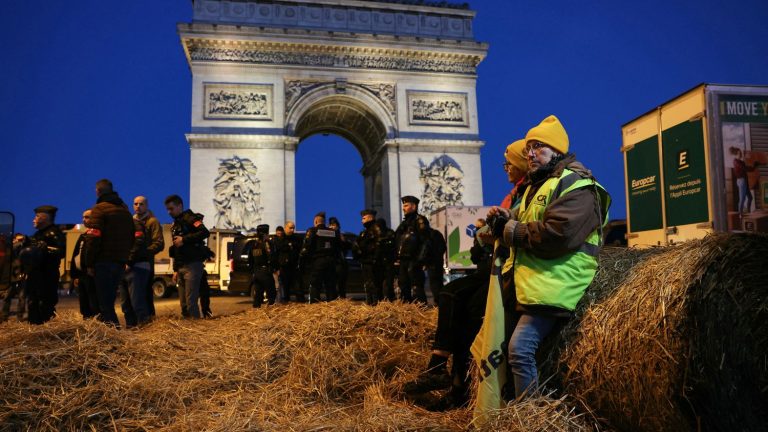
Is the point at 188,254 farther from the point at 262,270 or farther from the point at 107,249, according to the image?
the point at 262,270

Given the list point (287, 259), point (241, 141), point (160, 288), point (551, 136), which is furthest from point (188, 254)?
point (241, 141)

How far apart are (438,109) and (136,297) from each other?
1795 centimetres

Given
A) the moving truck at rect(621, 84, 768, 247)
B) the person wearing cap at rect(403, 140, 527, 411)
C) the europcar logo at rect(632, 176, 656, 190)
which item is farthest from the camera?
the europcar logo at rect(632, 176, 656, 190)

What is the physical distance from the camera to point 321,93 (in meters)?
22.0

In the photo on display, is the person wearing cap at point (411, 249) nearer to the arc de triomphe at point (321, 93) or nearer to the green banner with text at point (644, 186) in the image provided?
the green banner with text at point (644, 186)

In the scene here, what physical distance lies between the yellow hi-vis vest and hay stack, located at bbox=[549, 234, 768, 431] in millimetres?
151

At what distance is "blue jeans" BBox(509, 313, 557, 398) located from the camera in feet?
8.06

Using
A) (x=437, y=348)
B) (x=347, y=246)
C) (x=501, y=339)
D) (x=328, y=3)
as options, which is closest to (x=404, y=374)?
(x=437, y=348)

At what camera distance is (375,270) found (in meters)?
9.61

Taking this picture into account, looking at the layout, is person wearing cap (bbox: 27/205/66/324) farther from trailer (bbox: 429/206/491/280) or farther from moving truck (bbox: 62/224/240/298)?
trailer (bbox: 429/206/491/280)

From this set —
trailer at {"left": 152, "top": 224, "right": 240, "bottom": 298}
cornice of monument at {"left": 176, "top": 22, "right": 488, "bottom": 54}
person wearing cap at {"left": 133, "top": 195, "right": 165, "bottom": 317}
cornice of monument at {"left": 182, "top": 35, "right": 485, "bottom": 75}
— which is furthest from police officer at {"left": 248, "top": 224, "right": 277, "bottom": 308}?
cornice of monument at {"left": 176, "top": 22, "right": 488, "bottom": 54}

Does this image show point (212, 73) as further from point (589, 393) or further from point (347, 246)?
point (589, 393)

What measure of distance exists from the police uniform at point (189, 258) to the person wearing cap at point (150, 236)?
22 cm

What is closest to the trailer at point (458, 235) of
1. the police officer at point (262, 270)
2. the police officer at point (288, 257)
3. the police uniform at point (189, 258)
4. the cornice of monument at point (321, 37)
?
the police officer at point (288, 257)
